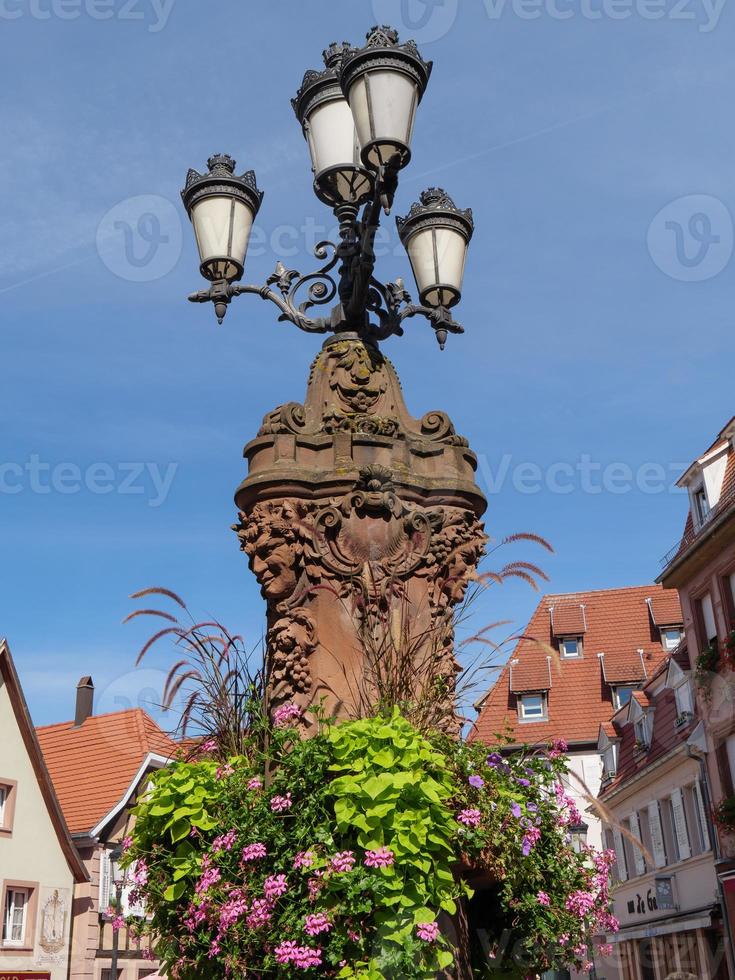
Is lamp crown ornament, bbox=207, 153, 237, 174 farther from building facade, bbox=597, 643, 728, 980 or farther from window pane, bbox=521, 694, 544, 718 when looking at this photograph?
window pane, bbox=521, 694, 544, 718

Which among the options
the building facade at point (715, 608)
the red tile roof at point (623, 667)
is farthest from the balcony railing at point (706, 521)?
the red tile roof at point (623, 667)

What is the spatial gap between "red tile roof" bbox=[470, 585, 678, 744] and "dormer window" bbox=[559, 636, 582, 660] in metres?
0.20

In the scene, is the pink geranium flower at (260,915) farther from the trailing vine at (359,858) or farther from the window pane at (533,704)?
the window pane at (533,704)

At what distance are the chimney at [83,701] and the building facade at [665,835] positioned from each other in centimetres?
1562

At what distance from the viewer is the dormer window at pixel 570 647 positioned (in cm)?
3866

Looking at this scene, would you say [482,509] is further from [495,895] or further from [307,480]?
[495,895]

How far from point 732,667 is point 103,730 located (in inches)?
727

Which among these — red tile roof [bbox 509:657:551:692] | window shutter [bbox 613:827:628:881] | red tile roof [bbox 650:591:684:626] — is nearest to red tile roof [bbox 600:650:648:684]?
red tile roof [bbox 650:591:684:626]

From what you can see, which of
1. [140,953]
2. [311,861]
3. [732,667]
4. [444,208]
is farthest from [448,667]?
[140,953]

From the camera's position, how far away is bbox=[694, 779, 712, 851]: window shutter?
24094 millimetres

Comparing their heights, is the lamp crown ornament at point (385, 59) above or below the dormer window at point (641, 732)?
below

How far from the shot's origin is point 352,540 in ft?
17.5

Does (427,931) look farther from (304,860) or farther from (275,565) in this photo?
(275,565)

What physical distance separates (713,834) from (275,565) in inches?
832
